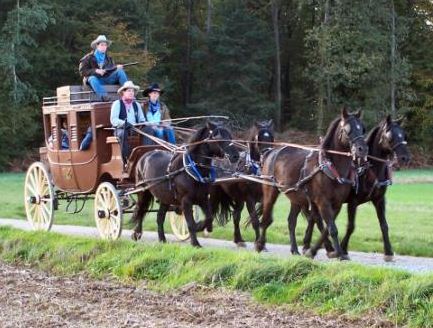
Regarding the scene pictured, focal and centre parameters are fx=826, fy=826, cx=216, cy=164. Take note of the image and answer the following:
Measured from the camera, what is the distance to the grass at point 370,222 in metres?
14.5

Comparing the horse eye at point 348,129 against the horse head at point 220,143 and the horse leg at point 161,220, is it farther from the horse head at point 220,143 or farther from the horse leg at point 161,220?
the horse leg at point 161,220

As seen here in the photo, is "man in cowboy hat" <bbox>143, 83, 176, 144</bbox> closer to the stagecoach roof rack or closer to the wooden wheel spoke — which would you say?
the stagecoach roof rack

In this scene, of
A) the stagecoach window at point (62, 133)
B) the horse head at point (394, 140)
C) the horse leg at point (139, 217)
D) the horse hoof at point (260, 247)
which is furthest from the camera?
the stagecoach window at point (62, 133)

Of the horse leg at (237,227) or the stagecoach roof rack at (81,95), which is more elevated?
the stagecoach roof rack at (81,95)

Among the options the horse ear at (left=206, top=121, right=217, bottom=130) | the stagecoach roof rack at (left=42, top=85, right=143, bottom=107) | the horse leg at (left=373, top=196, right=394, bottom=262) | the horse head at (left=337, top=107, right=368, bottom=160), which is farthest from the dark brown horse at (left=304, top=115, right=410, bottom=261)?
the stagecoach roof rack at (left=42, top=85, right=143, bottom=107)

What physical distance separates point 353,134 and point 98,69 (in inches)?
216

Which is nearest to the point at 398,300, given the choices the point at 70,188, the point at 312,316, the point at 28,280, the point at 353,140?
the point at 312,316

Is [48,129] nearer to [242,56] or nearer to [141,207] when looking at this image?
[141,207]

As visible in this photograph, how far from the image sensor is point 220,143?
1288cm

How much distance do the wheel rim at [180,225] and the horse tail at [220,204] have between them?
2.36 feet

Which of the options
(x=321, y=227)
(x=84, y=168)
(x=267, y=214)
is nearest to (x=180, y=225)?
(x=84, y=168)

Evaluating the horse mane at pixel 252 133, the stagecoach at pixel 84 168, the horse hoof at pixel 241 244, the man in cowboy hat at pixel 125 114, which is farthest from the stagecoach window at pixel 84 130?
the horse hoof at pixel 241 244

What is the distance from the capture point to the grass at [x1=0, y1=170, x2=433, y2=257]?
14.5m

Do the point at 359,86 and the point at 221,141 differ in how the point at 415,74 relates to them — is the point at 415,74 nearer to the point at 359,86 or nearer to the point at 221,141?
the point at 359,86
